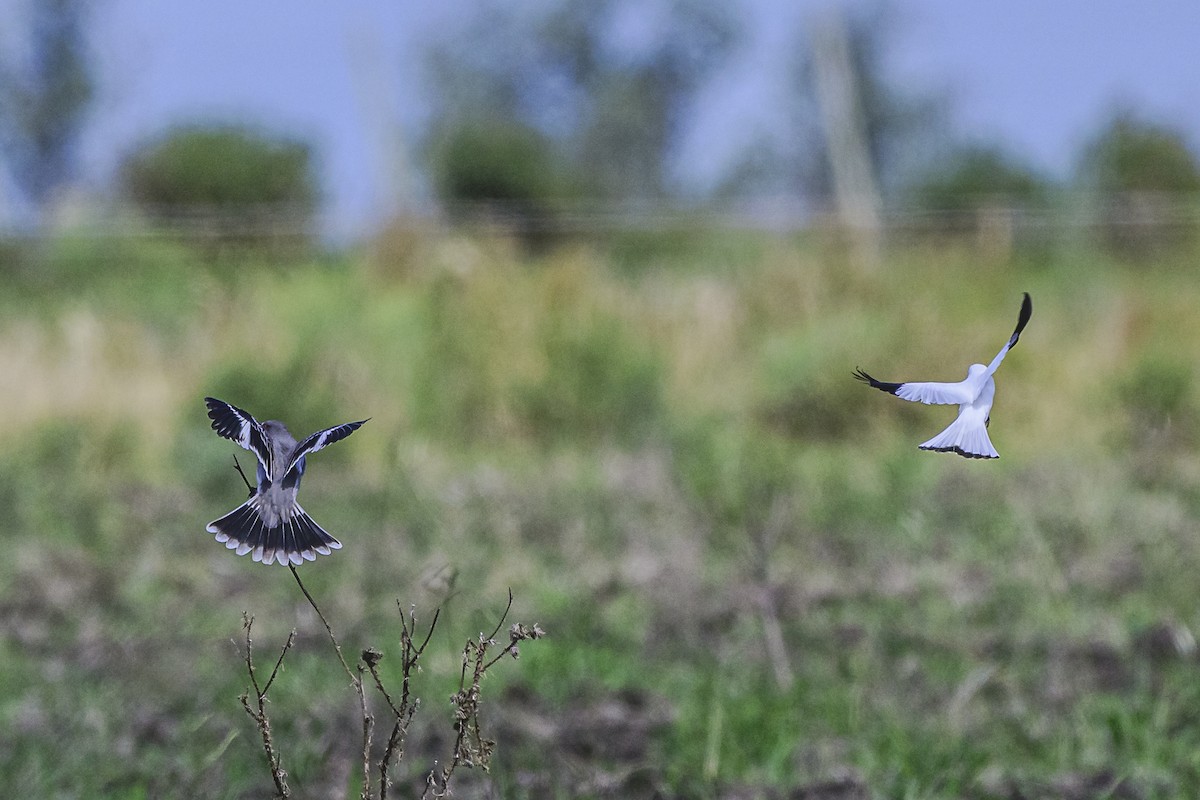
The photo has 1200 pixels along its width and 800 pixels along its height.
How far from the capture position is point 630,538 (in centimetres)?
387

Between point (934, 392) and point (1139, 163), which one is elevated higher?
point (934, 392)

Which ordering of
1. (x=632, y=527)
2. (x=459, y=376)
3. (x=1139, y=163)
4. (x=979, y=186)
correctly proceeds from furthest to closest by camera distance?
1. (x=979, y=186)
2. (x=1139, y=163)
3. (x=459, y=376)
4. (x=632, y=527)

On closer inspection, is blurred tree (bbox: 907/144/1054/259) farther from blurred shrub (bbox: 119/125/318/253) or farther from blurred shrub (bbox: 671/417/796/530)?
blurred shrub (bbox: 671/417/796/530)

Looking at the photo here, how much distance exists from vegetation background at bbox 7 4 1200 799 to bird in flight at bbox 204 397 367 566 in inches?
21.4

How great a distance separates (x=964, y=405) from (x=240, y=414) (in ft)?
1.19

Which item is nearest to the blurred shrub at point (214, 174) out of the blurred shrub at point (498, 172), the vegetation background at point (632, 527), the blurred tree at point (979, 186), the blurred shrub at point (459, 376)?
the blurred shrub at point (498, 172)

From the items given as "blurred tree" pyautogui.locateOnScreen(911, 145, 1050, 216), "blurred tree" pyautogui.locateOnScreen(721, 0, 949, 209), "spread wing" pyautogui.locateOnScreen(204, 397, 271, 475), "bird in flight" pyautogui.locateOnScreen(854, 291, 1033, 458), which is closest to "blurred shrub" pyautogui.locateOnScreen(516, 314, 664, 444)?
"spread wing" pyautogui.locateOnScreen(204, 397, 271, 475)

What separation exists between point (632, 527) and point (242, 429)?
11.1ft

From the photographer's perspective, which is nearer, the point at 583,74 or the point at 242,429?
the point at 242,429

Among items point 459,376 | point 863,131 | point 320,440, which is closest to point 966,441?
point 320,440

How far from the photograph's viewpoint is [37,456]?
17.9 ft

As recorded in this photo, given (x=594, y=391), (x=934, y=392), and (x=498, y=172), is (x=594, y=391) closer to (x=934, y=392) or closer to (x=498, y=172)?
(x=934, y=392)

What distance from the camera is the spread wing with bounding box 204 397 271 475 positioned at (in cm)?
64

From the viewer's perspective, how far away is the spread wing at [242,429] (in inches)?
25.2
